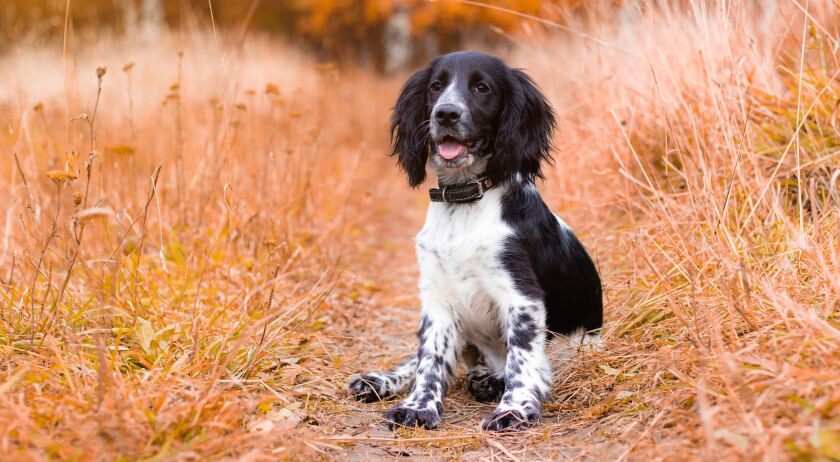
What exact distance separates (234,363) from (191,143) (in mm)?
3262

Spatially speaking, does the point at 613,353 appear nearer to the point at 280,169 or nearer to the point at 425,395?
the point at 425,395

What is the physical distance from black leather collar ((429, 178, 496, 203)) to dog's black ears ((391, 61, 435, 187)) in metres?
0.35

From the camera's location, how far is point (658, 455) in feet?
6.54

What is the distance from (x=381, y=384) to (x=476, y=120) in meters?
1.12

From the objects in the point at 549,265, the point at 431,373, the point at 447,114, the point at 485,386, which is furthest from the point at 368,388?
the point at 447,114

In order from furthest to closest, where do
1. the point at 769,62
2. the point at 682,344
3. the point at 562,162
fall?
the point at 562,162 < the point at 769,62 < the point at 682,344

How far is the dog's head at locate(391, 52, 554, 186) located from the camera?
2.94m

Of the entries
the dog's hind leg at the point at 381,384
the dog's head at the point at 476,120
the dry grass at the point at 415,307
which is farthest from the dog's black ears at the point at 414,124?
the dog's hind leg at the point at 381,384

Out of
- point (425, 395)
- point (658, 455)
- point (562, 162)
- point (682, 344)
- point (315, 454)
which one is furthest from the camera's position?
point (562, 162)

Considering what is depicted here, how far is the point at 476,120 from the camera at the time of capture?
298cm

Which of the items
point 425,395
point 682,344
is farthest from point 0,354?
point 682,344

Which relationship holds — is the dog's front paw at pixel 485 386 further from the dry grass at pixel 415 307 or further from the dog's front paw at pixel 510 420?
the dog's front paw at pixel 510 420

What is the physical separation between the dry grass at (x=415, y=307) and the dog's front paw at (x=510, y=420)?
7cm

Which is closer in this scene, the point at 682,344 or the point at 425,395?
the point at 682,344
